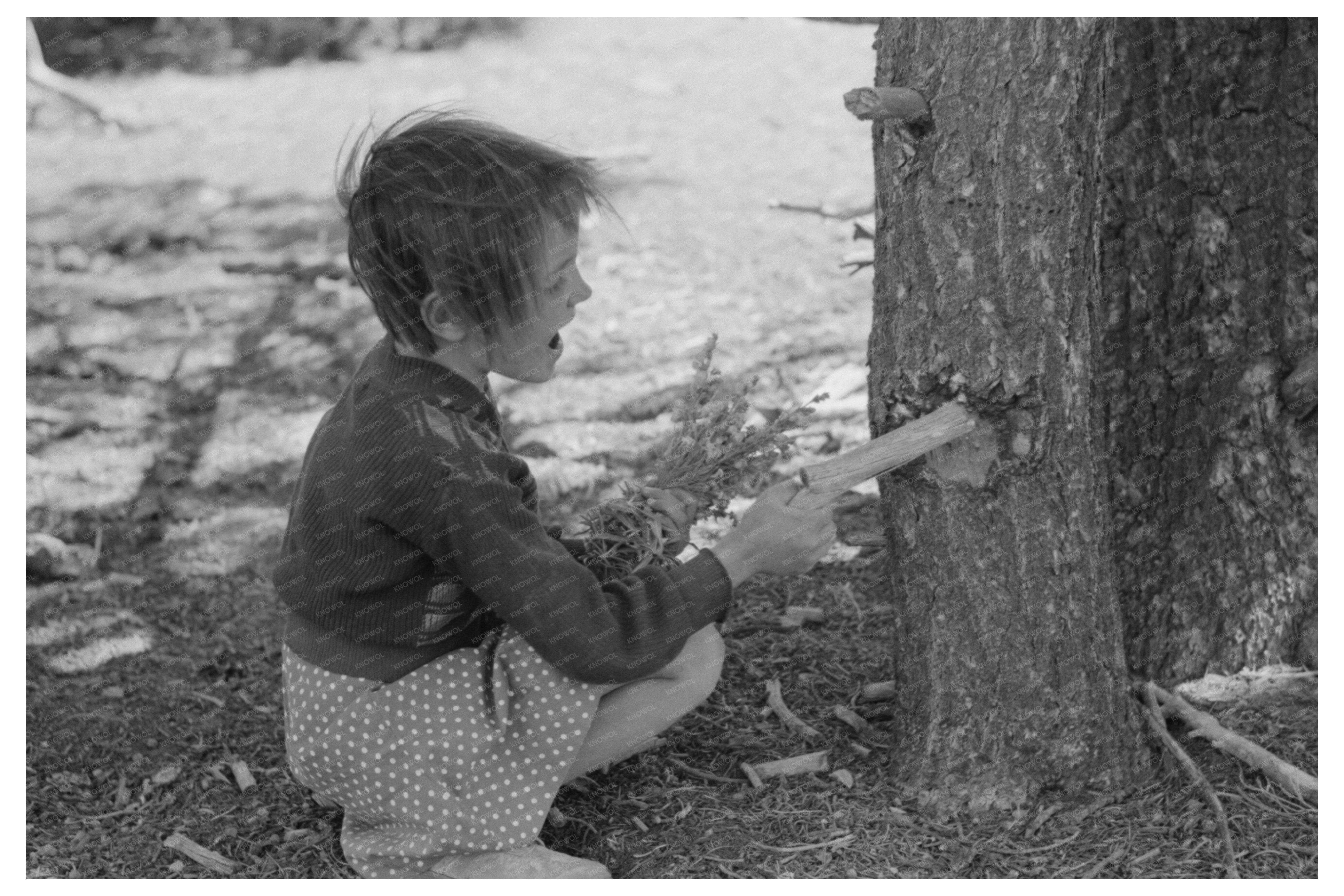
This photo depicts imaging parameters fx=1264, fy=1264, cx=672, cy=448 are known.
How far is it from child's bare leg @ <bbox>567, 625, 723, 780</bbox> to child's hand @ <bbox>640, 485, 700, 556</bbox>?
0.22 meters

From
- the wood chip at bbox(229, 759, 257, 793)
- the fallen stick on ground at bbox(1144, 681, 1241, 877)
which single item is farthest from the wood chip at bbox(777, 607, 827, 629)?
the wood chip at bbox(229, 759, 257, 793)

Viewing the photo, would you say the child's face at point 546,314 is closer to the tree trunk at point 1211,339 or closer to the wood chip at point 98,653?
the tree trunk at point 1211,339

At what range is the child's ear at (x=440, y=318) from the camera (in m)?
2.15

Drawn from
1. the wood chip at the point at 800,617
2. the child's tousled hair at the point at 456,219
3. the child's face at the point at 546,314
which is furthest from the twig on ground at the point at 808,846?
the child's tousled hair at the point at 456,219

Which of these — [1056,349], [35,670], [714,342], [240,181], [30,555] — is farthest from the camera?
[240,181]

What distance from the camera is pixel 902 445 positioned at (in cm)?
220

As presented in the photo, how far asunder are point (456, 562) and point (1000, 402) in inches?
38.4

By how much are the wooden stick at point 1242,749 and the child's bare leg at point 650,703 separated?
94 cm

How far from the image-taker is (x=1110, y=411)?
8.57 feet

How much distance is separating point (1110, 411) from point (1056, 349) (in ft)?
1.61

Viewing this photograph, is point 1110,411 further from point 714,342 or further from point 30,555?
point 30,555

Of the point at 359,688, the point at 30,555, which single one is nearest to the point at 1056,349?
the point at 359,688

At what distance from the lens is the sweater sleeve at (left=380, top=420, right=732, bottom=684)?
2.07 metres

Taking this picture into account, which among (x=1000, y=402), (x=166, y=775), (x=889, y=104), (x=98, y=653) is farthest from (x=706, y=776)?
(x=98, y=653)
